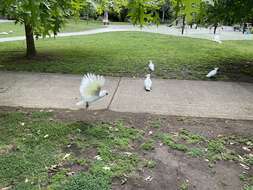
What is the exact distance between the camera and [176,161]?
3.29 meters

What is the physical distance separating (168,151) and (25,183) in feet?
5.01

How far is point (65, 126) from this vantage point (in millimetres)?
4004

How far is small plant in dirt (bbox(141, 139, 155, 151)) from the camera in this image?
3528 millimetres

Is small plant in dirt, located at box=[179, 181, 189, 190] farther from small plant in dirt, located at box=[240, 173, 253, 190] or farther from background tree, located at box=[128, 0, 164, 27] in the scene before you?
background tree, located at box=[128, 0, 164, 27]

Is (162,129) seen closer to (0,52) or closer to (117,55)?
(117,55)

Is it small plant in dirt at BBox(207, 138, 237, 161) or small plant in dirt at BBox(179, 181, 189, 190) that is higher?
small plant in dirt at BBox(207, 138, 237, 161)

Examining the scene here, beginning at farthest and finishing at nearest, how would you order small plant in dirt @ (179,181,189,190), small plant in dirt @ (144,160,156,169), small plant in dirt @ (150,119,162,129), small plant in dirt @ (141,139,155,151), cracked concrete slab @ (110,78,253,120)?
1. cracked concrete slab @ (110,78,253,120)
2. small plant in dirt @ (150,119,162,129)
3. small plant in dirt @ (141,139,155,151)
4. small plant in dirt @ (144,160,156,169)
5. small plant in dirt @ (179,181,189,190)

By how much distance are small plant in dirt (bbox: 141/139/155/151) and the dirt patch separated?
0.05m

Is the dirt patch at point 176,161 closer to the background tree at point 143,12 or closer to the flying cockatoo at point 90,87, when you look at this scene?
the flying cockatoo at point 90,87

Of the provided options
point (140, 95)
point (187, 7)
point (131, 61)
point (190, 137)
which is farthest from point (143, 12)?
point (131, 61)

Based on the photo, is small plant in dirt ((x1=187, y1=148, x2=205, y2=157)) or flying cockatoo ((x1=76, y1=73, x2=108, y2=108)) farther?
flying cockatoo ((x1=76, y1=73, x2=108, y2=108))

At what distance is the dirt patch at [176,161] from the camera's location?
9.52ft

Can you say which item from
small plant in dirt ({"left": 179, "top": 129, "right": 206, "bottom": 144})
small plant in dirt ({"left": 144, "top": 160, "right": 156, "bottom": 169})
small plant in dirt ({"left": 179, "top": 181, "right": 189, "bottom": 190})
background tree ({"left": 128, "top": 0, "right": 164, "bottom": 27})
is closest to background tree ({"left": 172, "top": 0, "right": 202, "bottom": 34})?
background tree ({"left": 128, "top": 0, "right": 164, "bottom": 27})

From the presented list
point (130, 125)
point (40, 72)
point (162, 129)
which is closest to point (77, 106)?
point (130, 125)
